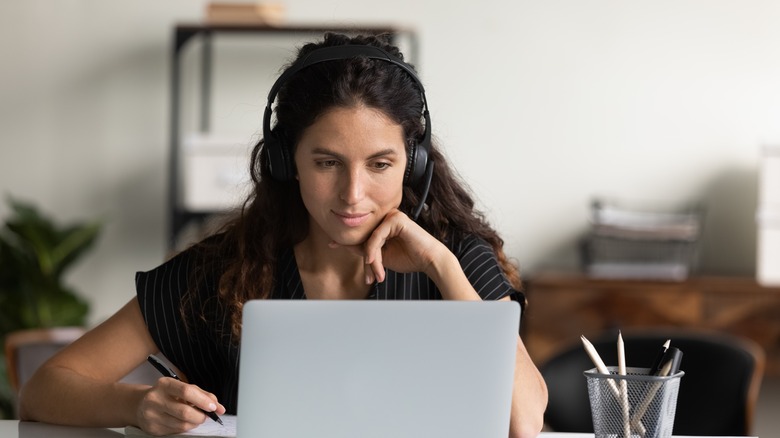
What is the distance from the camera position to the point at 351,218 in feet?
4.94

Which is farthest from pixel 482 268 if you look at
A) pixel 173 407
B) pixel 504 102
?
pixel 504 102

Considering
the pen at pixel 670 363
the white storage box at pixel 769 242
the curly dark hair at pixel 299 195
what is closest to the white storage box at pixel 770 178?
the white storage box at pixel 769 242

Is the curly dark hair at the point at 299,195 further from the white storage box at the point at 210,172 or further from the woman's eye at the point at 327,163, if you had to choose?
the white storage box at the point at 210,172

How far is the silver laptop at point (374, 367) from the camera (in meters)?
1.06

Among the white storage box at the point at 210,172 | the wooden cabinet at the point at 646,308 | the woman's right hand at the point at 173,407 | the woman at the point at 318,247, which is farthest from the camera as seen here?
the white storage box at the point at 210,172

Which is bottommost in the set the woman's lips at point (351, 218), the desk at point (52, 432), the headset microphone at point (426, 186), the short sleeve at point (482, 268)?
the desk at point (52, 432)

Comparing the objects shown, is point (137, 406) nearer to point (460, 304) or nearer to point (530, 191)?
point (460, 304)

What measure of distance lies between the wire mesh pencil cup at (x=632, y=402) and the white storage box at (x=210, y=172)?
2267 mm

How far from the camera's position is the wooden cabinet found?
3133 mm

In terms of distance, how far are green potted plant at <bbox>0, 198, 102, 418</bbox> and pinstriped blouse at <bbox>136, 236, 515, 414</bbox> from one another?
1919 mm

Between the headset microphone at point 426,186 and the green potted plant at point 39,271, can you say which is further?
the green potted plant at point 39,271

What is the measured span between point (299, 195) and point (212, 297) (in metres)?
0.21

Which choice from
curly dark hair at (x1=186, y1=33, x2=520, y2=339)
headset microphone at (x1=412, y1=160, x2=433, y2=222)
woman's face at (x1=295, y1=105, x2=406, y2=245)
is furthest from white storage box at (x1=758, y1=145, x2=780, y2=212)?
woman's face at (x1=295, y1=105, x2=406, y2=245)

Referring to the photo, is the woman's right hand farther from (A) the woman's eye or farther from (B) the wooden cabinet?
(B) the wooden cabinet
